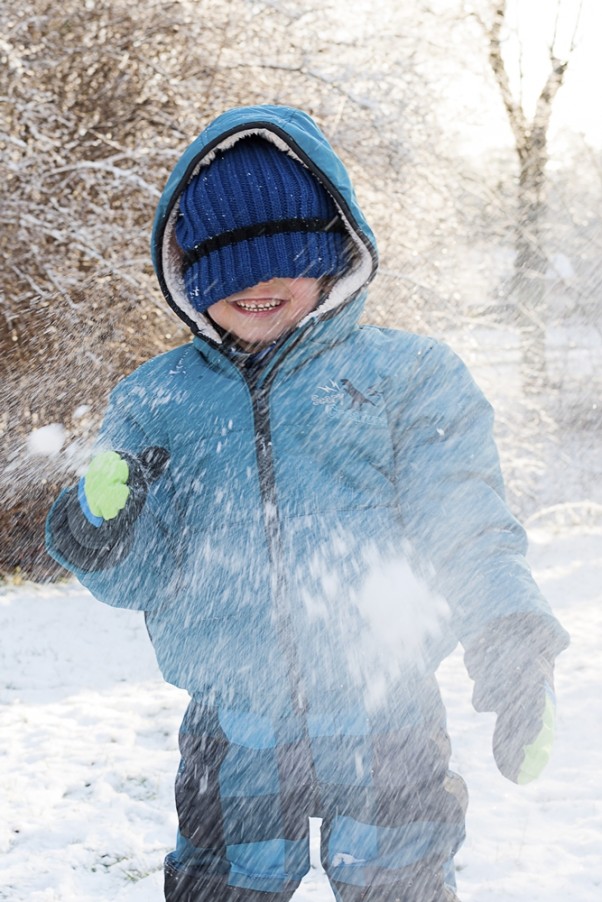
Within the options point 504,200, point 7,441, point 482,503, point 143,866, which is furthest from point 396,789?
point 504,200

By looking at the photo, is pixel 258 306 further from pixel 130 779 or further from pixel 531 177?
pixel 531 177

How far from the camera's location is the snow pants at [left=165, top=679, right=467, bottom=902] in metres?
1.59

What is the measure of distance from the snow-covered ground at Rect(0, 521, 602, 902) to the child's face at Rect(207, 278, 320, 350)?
2.16 m

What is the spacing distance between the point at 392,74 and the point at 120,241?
3.33 meters

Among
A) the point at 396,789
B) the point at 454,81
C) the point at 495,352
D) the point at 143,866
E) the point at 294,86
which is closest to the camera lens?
the point at 396,789

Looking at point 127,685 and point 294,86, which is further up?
point 294,86

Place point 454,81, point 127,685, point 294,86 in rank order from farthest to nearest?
point 454,81
point 294,86
point 127,685

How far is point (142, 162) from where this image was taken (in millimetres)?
7227

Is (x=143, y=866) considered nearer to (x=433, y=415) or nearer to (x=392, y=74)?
(x=433, y=415)

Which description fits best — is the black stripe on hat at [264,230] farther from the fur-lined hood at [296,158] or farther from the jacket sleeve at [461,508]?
the jacket sleeve at [461,508]

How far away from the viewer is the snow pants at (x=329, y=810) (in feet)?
5.23

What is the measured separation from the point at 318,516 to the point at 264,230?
1.94 feet

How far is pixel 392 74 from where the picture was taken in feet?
27.7

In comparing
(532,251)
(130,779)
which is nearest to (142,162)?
(130,779)
